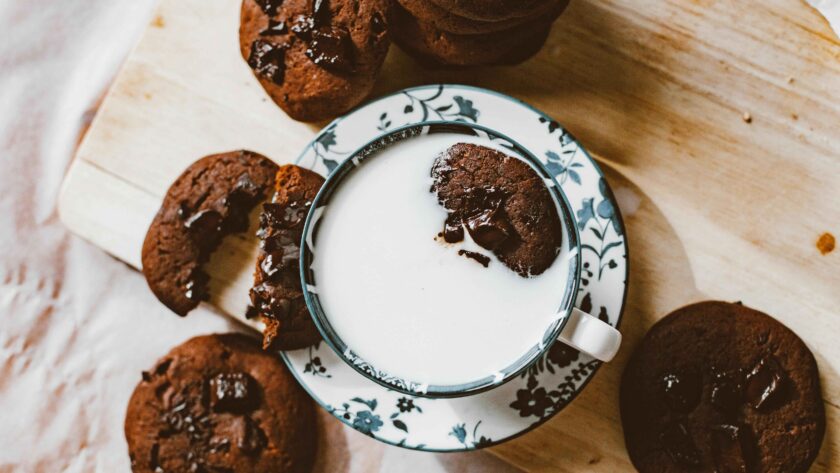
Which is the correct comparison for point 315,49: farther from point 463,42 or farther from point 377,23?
point 463,42

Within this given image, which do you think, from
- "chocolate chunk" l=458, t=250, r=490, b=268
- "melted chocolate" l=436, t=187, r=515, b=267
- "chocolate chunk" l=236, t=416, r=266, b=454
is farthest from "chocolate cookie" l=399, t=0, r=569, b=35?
"chocolate chunk" l=236, t=416, r=266, b=454

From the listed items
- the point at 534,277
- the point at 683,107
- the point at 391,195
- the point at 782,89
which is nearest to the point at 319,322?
the point at 391,195


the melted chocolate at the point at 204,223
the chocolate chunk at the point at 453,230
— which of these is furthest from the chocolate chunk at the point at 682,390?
the melted chocolate at the point at 204,223

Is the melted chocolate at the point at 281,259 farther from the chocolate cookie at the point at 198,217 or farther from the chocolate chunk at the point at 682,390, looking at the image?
the chocolate chunk at the point at 682,390

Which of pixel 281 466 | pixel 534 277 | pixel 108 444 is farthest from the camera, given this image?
pixel 108 444

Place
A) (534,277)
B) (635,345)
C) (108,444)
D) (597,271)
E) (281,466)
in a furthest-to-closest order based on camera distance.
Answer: (108,444) → (281,466) → (635,345) → (597,271) → (534,277)

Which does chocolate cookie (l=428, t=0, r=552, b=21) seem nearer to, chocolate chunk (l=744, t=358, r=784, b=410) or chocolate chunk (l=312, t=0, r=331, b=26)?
chocolate chunk (l=312, t=0, r=331, b=26)

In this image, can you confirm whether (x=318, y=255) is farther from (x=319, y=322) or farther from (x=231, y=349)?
(x=231, y=349)
